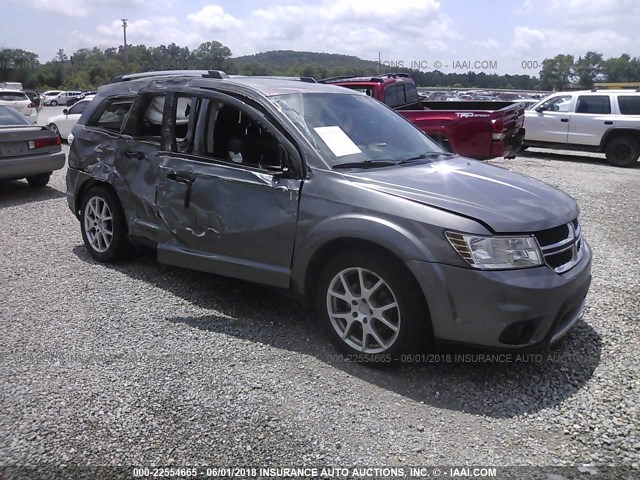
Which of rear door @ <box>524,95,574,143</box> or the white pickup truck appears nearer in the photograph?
the white pickup truck

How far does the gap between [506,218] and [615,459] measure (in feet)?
4.44

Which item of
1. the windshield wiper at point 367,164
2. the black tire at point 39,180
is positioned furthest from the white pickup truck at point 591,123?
the windshield wiper at point 367,164

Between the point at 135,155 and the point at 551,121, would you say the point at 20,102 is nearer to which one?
the point at 551,121

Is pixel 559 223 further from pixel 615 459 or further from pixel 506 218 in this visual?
pixel 615 459

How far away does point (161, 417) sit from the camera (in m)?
3.08

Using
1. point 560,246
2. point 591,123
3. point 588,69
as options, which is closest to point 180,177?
point 560,246

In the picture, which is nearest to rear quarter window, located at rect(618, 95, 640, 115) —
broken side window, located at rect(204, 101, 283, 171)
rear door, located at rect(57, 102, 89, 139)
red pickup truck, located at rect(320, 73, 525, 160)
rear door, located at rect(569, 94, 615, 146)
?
rear door, located at rect(569, 94, 615, 146)

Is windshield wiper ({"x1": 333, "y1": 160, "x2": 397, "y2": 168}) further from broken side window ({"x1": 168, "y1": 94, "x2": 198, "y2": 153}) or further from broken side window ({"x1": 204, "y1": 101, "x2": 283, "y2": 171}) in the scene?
broken side window ({"x1": 168, "y1": 94, "x2": 198, "y2": 153})

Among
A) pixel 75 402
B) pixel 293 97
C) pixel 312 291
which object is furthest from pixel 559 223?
pixel 75 402

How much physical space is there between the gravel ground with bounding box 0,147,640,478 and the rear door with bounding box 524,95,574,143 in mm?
10968

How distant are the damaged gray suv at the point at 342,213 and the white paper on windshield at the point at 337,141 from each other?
1cm

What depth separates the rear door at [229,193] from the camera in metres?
→ 3.99

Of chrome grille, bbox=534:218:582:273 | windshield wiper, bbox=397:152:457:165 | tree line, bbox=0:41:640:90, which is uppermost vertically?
tree line, bbox=0:41:640:90

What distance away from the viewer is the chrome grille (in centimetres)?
336
